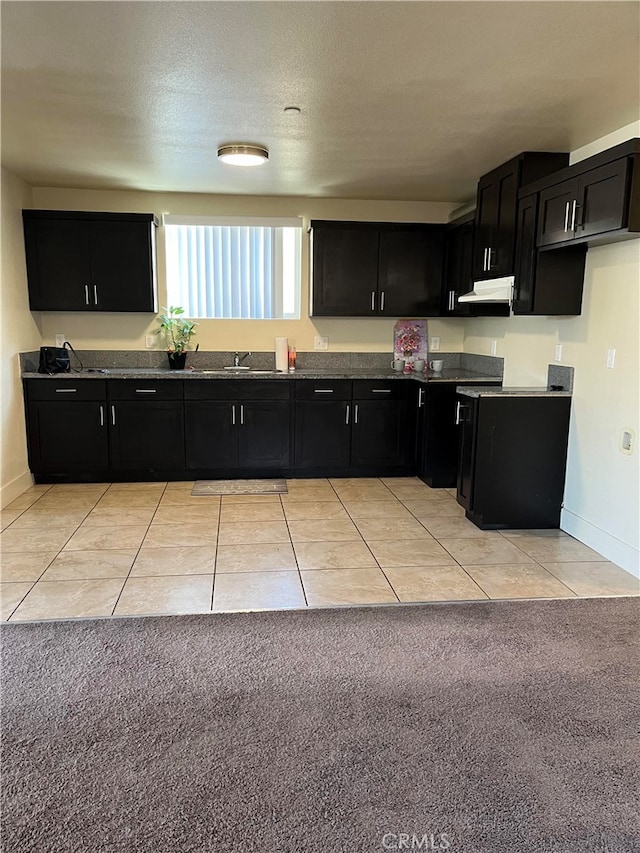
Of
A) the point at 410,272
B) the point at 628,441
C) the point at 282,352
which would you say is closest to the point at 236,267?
the point at 282,352

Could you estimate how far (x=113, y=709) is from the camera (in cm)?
203

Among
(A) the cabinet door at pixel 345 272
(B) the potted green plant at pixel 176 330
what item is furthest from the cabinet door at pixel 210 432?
(A) the cabinet door at pixel 345 272

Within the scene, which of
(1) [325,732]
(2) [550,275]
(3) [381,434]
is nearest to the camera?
(1) [325,732]

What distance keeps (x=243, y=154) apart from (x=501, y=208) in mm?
1722

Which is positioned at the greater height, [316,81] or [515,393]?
[316,81]

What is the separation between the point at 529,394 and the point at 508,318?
1128mm

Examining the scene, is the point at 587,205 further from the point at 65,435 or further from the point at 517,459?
the point at 65,435

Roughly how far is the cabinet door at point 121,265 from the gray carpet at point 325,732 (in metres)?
3.12

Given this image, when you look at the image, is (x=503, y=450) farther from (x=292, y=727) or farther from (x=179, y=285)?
(x=179, y=285)

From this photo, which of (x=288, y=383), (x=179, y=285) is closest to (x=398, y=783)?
(x=288, y=383)

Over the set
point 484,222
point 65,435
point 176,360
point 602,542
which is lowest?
point 602,542

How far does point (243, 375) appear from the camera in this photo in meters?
4.87

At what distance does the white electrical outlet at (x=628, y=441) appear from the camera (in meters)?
3.17

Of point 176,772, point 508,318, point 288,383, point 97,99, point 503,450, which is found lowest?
point 176,772
